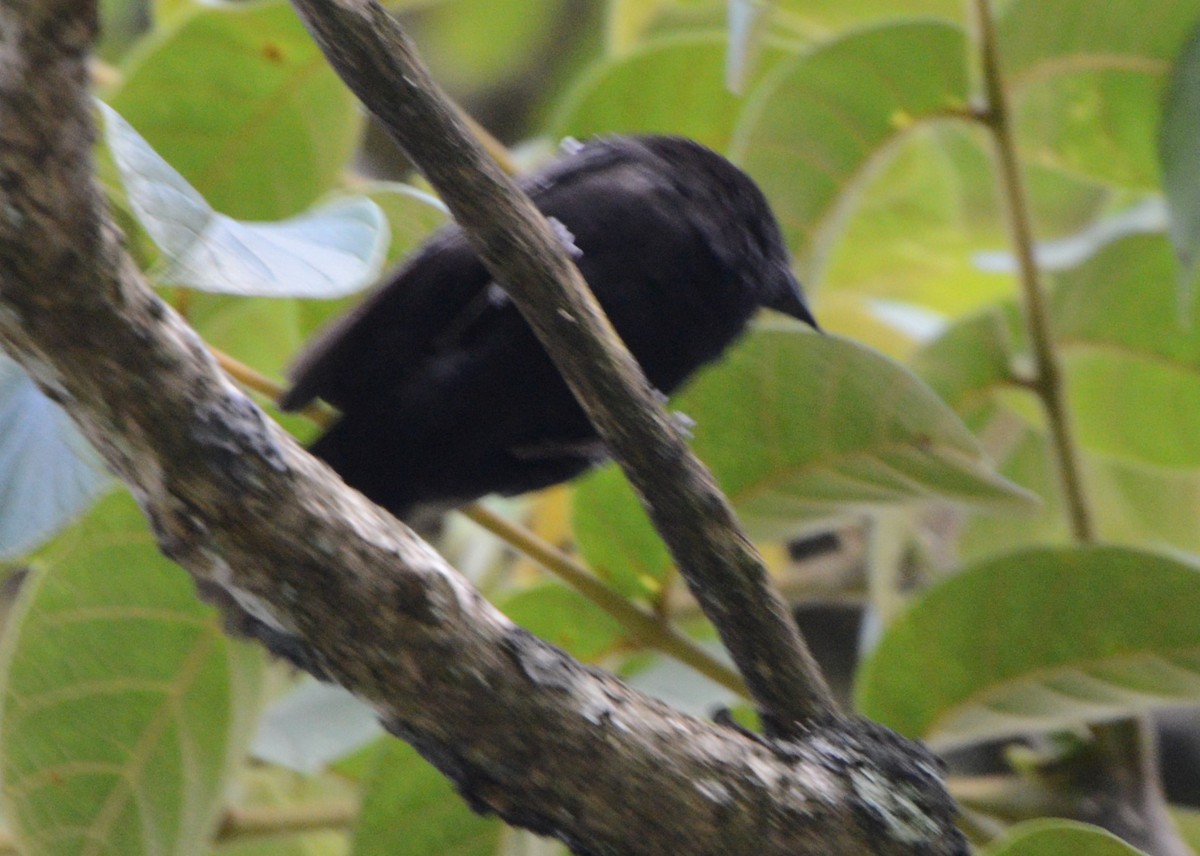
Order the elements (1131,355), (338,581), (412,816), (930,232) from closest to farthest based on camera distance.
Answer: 1. (338,581)
2. (412,816)
3. (1131,355)
4. (930,232)

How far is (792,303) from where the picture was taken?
5.57 feet

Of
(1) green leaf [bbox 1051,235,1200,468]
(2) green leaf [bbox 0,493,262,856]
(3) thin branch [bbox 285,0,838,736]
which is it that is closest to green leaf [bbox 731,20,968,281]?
(1) green leaf [bbox 1051,235,1200,468]

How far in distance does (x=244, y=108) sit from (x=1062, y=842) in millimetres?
1375

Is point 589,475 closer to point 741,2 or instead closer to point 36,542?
point 741,2

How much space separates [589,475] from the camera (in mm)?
1706

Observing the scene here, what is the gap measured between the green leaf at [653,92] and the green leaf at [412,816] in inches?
38.0

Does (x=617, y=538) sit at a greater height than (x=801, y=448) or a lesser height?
lesser

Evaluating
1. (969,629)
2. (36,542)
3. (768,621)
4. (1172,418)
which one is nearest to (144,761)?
(36,542)

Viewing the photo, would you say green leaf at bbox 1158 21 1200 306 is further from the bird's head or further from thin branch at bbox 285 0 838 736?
thin branch at bbox 285 0 838 736

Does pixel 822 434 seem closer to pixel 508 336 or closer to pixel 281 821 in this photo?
pixel 508 336

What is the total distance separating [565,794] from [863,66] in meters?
1.15

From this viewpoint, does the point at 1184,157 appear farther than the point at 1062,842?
Yes

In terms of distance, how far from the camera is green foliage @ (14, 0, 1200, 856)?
60.9 inches

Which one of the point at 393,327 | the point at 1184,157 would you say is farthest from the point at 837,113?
the point at 393,327
